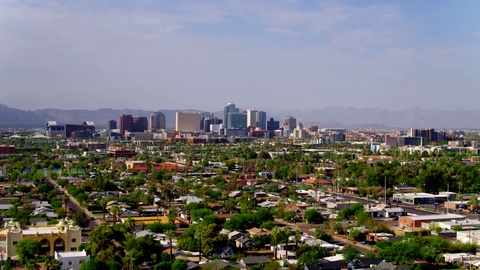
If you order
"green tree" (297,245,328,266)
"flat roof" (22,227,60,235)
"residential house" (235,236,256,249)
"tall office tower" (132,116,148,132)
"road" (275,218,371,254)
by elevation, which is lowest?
"road" (275,218,371,254)

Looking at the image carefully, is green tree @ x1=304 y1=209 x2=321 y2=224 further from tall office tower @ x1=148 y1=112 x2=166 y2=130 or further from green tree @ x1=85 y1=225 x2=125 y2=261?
tall office tower @ x1=148 y1=112 x2=166 y2=130

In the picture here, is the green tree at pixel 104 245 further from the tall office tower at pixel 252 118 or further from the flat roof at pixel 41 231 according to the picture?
the tall office tower at pixel 252 118

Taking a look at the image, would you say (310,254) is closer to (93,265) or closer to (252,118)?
(93,265)

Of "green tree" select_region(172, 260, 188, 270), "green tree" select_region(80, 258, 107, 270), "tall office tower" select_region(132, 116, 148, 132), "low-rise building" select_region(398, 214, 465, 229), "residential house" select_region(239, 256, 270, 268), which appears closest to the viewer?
"green tree" select_region(80, 258, 107, 270)

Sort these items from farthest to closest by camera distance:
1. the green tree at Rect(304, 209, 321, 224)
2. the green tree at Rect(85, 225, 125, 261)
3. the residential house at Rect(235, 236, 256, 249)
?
the green tree at Rect(304, 209, 321, 224) → the residential house at Rect(235, 236, 256, 249) → the green tree at Rect(85, 225, 125, 261)

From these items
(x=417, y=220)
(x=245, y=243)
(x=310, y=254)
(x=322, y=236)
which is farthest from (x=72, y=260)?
(x=417, y=220)

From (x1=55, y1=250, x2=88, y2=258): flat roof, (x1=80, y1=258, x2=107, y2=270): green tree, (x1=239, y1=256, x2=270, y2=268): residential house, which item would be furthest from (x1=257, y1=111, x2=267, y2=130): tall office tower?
(x1=80, y1=258, x2=107, y2=270): green tree

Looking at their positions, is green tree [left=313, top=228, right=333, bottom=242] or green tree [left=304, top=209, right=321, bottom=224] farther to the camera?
green tree [left=304, top=209, right=321, bottom=224]

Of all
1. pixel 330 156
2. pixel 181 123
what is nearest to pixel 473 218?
pixel 330 156
